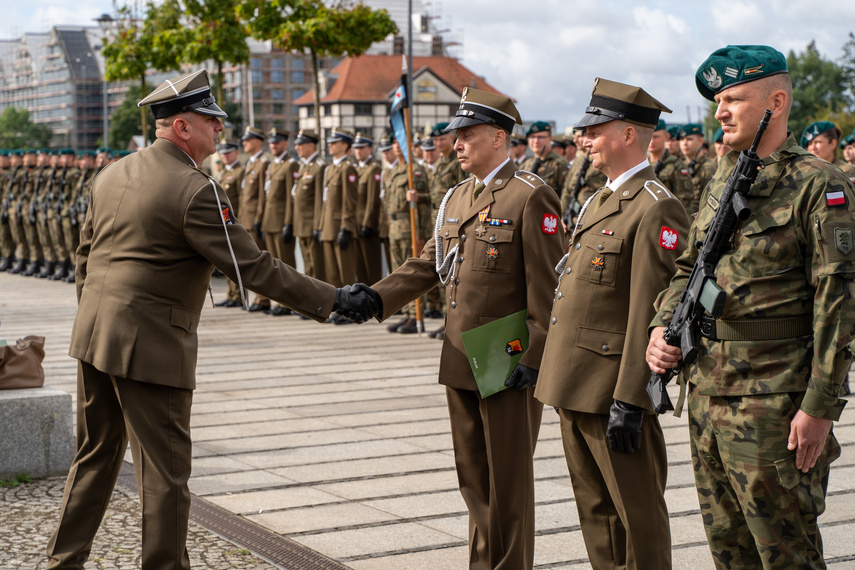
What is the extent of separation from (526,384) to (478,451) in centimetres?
37

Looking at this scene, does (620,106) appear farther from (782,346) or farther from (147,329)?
(147,329)

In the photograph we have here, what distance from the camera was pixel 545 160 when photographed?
12484mm

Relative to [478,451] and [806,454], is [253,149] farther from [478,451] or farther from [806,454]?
[806,454]

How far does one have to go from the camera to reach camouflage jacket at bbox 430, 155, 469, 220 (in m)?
12.0

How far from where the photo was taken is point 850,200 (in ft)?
9.00

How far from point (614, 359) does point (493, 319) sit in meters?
0.70

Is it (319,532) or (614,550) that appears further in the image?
(319,532)

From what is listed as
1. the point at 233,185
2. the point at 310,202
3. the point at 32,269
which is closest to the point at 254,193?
the point at 233,185

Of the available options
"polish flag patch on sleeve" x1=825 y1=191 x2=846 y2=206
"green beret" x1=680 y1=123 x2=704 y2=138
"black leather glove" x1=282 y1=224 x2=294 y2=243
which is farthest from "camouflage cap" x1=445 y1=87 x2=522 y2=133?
"black leather glove" x1=282 y1=224 x2=294 y2=243

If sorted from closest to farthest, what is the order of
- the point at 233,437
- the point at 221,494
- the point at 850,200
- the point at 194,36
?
1. the point at 850,200
2. the point at 221,494
3. the point at 233,437
4. the point at 194,36

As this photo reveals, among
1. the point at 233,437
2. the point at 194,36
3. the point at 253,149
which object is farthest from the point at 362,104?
the point at 233,437

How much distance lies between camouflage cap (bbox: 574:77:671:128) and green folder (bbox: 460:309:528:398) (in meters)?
0.85

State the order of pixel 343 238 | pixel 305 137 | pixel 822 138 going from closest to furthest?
pixel 822 138 → pixel 343 238 → pixel 305 137

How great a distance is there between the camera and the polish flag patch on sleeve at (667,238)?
3318 millimetres
